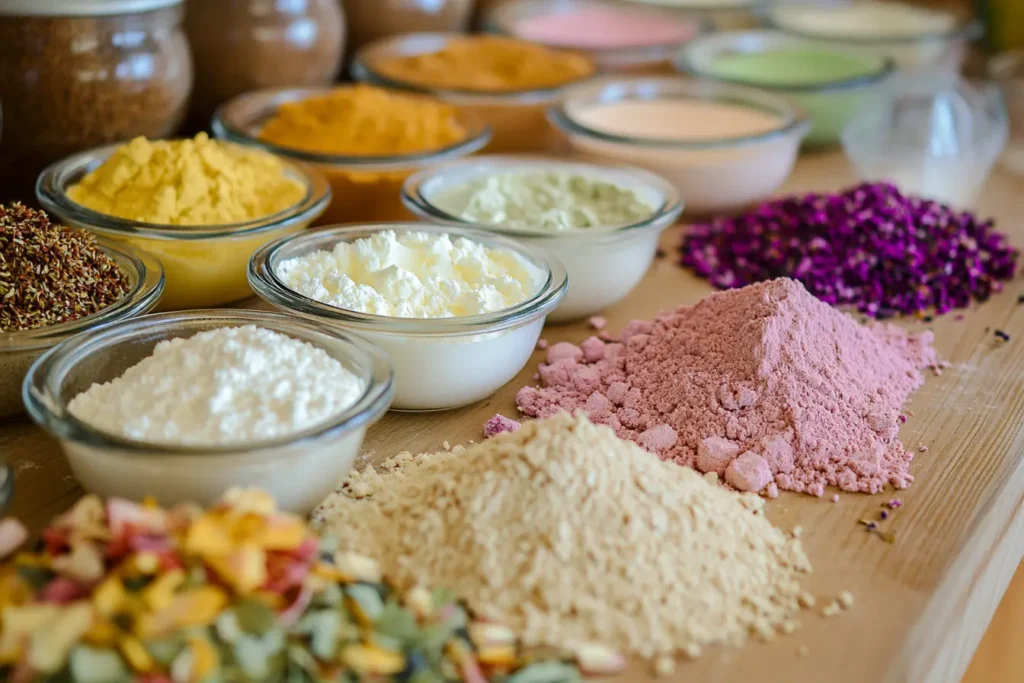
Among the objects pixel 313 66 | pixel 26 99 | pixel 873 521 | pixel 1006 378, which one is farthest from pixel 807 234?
pixel 26 99

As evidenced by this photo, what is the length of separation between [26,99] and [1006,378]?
135cm

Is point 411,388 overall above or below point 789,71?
below

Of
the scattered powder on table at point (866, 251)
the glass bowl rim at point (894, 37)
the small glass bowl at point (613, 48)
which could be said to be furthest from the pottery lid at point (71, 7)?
the glass bowl rim at point (894, 37)

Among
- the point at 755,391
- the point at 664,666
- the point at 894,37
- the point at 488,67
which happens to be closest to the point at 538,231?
the point at 755,391

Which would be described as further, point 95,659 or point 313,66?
point 313,66

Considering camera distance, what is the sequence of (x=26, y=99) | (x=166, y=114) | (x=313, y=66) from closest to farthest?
(x=26, y=99), (x=166, y=114), (x=313, y=66)

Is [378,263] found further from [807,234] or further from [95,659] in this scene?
[807,234]

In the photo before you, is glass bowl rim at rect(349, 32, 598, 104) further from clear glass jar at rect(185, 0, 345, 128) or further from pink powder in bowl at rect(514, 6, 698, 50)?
pink powder in bowl at rect(514, 6, 698, 50)

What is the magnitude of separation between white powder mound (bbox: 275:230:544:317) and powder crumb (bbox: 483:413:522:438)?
0.13 metres

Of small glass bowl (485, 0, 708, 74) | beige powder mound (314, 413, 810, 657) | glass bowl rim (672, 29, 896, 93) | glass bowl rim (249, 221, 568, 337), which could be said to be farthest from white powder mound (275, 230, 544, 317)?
small glass bowl (485, 0, 708, 74)

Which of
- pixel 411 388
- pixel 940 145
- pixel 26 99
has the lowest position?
pixel 411 388

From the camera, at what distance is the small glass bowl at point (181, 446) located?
93 centimetres

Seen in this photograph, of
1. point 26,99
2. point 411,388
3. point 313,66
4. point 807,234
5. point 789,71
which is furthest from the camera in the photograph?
point 789,71

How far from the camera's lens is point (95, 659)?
77 cm
